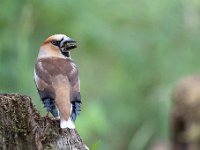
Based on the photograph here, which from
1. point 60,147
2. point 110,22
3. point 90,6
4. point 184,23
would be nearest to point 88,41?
point 90,6

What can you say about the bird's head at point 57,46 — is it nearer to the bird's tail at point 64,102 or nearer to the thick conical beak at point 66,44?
the thick conical beak at point 66,44

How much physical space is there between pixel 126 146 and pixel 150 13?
300cm

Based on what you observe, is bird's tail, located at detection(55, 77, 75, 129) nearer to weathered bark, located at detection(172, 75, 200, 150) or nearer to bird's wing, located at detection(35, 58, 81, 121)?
bird's wing, located at detection(35, 58, 81, 121)

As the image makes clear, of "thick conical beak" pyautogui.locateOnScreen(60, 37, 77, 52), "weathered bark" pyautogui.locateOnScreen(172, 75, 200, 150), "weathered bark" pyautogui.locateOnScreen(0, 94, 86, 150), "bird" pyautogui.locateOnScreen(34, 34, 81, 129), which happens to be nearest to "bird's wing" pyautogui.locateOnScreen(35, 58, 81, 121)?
"bird" pyautogui.locateOnScreen(34, 34, 81, 129)

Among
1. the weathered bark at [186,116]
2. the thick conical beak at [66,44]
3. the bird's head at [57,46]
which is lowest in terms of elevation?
the thick conical beak at [66,44]

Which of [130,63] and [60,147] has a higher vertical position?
[130,63]

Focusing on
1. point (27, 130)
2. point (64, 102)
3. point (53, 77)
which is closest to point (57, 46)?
point (53, 77)

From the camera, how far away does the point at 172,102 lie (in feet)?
41.3

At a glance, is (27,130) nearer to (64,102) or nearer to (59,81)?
(64,102)

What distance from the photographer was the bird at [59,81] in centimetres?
564

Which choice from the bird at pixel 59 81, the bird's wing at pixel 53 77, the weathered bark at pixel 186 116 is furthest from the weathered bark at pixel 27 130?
the weathered bark at pixel 186 116

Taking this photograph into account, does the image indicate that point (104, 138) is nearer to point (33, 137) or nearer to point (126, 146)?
point (126, 146)

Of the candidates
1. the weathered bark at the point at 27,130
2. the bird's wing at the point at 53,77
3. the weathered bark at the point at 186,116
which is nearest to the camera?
the weathered bark at the point at 27,130

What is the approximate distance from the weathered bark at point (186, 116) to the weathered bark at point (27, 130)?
6751mm
